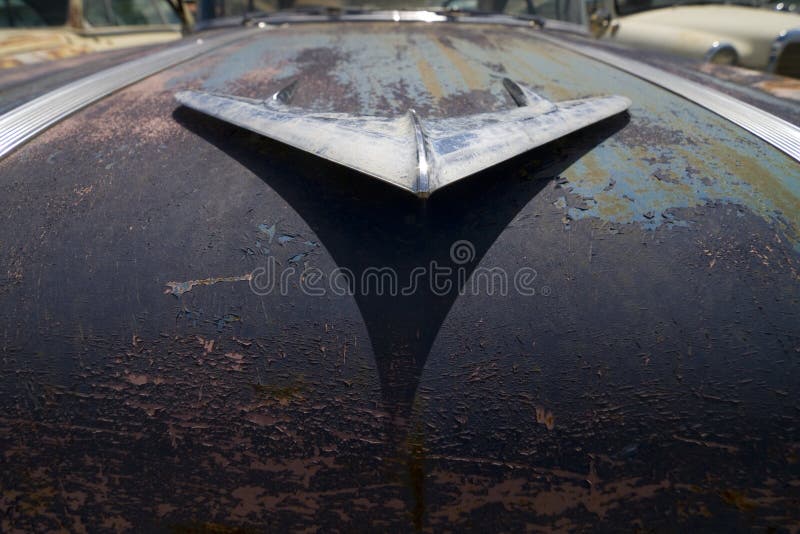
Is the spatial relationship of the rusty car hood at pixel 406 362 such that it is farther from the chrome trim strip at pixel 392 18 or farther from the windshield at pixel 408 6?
the windshield at pixel 408 6

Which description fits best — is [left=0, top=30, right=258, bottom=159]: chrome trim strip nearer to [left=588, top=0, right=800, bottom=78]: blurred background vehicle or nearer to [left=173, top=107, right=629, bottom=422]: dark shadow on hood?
[left=173, top=107, right=629, bottom=422]: dark shadow on hood

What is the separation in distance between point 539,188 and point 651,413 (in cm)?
44

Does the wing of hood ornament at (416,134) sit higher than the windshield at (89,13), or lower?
lower

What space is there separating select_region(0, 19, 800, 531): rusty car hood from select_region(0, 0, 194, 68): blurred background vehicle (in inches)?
109

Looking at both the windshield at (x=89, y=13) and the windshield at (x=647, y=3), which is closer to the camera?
the windshield at (x=89, y=13)

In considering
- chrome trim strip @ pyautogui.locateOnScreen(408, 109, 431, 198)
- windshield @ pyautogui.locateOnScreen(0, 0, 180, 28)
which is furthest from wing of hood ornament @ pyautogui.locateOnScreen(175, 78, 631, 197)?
windshield @ pyautogui.locateOnScreen(0, 0, 180, 28)

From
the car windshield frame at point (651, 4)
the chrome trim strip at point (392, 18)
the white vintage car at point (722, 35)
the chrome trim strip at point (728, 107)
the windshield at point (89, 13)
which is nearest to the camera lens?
the chrome trim strip at point (728, 107)

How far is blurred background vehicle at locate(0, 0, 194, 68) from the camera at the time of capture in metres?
4.19

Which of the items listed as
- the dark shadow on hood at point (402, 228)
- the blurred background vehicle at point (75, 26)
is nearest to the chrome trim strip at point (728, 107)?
the dark shadow on hood at point (402, 228)

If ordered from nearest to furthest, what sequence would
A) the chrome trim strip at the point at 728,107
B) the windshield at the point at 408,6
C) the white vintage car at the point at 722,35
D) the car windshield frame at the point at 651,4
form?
the chrome trim strip at the point at 728,107
the windshield at the point at 408,6
the white vintage car at the point at 722,35
the car windshield frame at the point at 651,4

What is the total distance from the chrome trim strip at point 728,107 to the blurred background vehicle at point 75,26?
8.21 feet

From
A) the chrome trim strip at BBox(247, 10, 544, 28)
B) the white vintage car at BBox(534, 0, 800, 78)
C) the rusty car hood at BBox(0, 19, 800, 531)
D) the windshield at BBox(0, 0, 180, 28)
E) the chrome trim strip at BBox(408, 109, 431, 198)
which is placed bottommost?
the rusty car hood at BBox(0, 19, 800, 531)

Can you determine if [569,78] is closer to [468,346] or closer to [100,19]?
[468,346]

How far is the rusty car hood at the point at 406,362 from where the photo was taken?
100 cm
